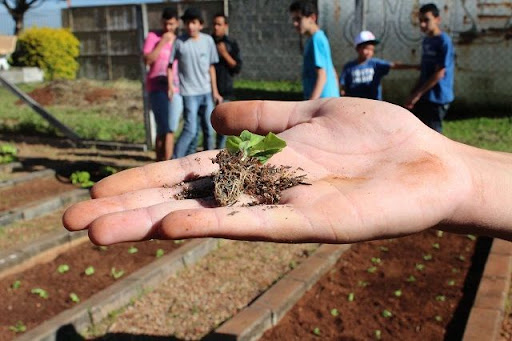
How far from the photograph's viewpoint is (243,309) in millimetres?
3922

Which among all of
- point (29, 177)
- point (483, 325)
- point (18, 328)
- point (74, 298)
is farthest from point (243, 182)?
point (29, 177)

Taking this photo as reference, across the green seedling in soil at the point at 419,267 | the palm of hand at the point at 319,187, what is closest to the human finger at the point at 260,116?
the palm of hand at the point at 319,187

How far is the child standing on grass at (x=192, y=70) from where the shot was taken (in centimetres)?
695

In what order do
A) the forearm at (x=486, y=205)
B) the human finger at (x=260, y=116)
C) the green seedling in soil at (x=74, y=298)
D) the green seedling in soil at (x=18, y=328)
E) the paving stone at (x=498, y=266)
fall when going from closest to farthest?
the forearm at (x=486, y=205) → the human finger at (x=260, y=116) → the green seedling in soil at (x=18, y=328) → the green seedling in soil at (x=74, y=298) → the paving stone at (x=498, y=266)

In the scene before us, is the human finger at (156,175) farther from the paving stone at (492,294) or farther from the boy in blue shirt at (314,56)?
the boy in blue shirt at (314,56)

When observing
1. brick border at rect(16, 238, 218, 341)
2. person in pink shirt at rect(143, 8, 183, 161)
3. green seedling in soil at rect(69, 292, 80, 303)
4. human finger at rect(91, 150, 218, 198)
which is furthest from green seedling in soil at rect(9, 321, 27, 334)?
person in pink shirt at rect(143, 8, 183, 161)

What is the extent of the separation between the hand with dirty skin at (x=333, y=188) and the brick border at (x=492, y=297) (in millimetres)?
1450

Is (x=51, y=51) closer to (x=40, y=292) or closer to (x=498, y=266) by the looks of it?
(x=40, y=292)

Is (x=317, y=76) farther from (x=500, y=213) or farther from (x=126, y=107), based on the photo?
(x=126, y=107)

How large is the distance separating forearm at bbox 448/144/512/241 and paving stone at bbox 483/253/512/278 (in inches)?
88.1

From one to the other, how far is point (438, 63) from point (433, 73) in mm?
127

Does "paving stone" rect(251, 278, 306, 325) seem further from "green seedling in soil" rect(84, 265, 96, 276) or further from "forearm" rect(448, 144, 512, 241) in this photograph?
"forearm" rect(448, 144, 512, 241)

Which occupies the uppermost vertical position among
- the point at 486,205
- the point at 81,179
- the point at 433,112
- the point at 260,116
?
the point at 260,116

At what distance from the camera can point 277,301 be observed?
397 cm
